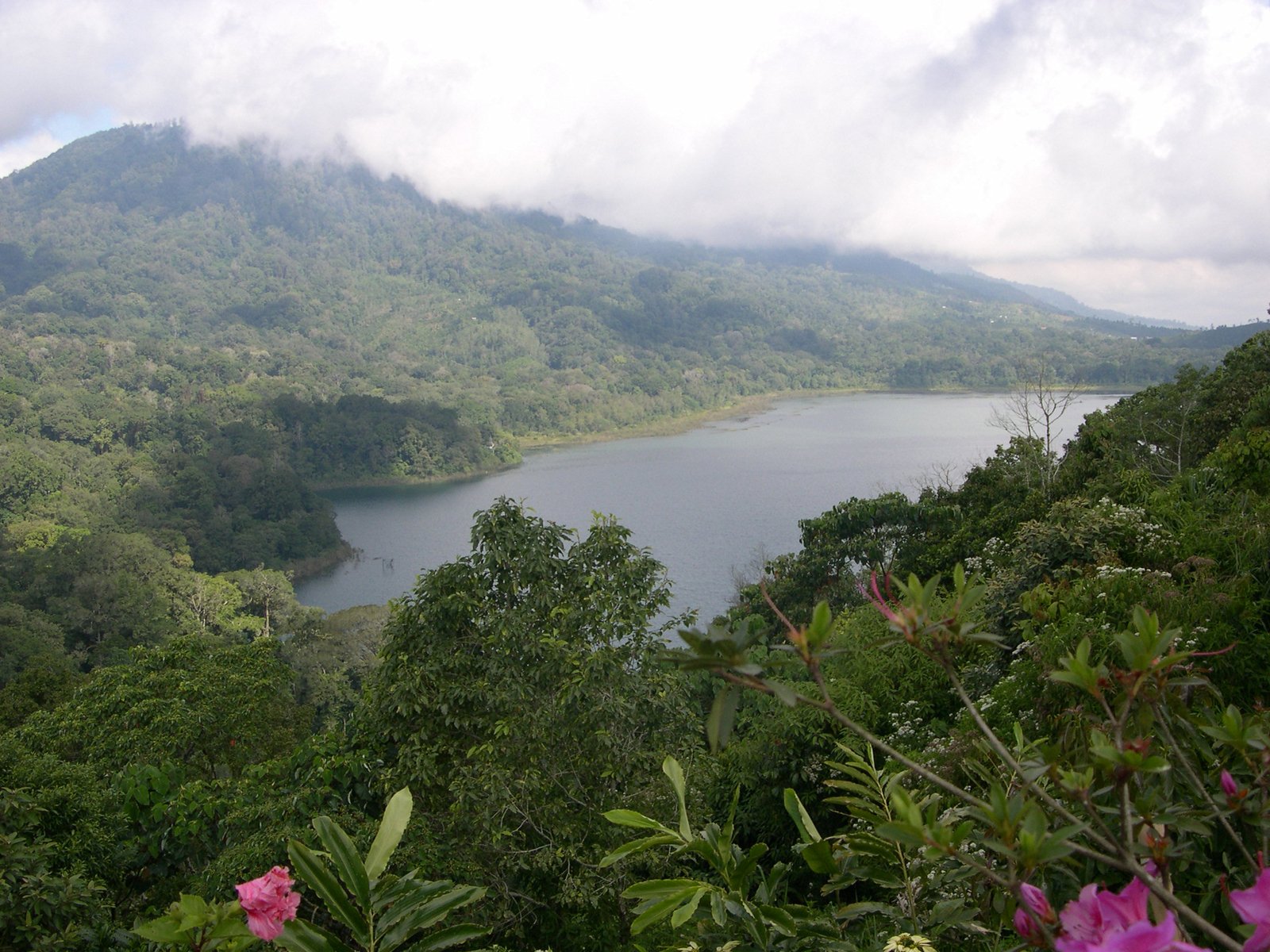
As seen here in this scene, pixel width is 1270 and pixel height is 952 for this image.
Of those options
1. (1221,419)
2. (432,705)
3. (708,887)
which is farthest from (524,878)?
(1221,419)

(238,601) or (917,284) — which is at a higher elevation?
(917,284)

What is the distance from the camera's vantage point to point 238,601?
21.4 metres

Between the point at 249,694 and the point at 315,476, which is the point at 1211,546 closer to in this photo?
the point at 249,694

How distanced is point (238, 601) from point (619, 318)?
71420 millimetres

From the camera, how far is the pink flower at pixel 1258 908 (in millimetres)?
519

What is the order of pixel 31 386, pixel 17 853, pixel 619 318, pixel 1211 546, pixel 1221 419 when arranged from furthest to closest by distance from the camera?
pixel 619 318 < pixel 31 386 < pixel 1221 419 < pixel 1211 546 < pixel 17 853

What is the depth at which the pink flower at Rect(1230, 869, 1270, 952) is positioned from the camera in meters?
0.52

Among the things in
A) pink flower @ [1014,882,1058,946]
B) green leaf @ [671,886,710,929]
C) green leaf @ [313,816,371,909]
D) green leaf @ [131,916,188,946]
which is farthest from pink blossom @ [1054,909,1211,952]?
green leaf @ [131,916,188,946]

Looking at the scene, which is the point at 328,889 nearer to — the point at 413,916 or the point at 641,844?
the point at 413,916

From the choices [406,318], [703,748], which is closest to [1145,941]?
[703,748]

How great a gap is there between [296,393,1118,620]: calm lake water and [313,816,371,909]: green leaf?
15868 millimetres

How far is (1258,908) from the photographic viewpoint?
0.52m

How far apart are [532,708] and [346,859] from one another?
312 centimetres

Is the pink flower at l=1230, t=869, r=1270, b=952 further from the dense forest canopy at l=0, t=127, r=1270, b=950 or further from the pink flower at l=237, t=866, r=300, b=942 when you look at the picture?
the pink flower at l=237, t=866, r=300, b=942
